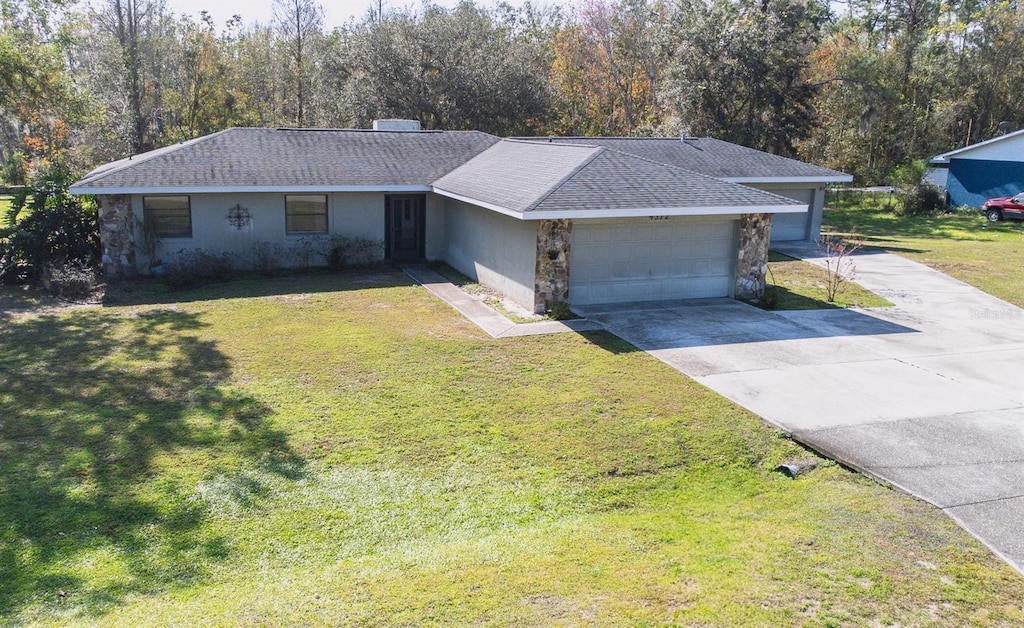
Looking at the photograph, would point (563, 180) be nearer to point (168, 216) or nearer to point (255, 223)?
point (255, 223)

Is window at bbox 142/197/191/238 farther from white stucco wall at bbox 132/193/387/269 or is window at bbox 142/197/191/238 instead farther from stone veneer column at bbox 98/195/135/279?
stone veneer column at bbox 98/195/135/279

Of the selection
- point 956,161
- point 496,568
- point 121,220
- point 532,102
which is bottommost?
point 496,568

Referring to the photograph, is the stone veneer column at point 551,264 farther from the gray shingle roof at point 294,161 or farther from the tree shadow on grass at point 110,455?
the gray shingle roof at point 294,161

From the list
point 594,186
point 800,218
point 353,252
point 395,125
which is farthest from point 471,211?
point 800,218

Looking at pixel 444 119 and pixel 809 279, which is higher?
pixel 444 119

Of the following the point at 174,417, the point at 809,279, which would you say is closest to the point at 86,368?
the point at 174,417

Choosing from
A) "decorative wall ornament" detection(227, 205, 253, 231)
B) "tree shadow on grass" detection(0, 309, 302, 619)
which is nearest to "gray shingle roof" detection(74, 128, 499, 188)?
"decorative wall ornament" detection(227, 205, 253, 231)

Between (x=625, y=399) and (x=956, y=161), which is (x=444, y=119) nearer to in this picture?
(x=956, y=161)
